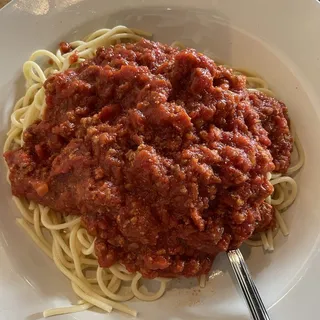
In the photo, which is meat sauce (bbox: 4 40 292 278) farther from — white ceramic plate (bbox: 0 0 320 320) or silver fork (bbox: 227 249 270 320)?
white ceramic plate (bbox: 0 0 320 320)

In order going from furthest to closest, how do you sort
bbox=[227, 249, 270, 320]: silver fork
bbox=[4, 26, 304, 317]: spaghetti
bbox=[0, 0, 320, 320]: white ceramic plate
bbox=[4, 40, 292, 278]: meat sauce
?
bbox=[4, 26, 304, 317]: spaghetti → bbox=[0, 0, 320, 320]: white ceramic plate → bbox=[4, 40, 292, 278]: meat sauce → bbox=[227, 249, 270, 320]: silver fork

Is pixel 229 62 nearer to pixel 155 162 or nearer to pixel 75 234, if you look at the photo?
pixel 155 162

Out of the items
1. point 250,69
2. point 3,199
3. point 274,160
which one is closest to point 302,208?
point 274,160

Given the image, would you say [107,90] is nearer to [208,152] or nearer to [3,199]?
[208,152]

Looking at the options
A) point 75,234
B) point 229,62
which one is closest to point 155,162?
point 75,234

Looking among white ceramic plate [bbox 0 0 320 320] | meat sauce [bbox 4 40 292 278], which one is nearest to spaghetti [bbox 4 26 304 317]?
white ceramic plate [bbox 0 0 320 320]

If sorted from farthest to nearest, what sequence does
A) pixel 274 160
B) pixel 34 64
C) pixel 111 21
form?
pixel 111 21 → pixel 34 64 → pixel 274 160

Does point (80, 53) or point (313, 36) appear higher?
point (313, 36)
